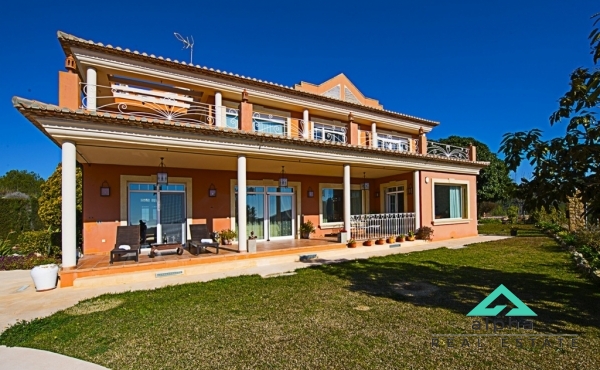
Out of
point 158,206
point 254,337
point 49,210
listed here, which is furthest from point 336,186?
point 49,210

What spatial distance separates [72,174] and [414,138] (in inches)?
748

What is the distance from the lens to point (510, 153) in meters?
4.39

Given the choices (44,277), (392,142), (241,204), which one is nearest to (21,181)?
(44,277)

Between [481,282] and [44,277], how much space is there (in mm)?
11091

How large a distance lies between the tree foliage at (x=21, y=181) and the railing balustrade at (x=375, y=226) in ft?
194

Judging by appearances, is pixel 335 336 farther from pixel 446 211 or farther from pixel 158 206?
pixel 446 211

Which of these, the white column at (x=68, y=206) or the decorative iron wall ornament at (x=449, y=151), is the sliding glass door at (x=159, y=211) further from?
the decorative iron wall ornament at (x=449, y=151)

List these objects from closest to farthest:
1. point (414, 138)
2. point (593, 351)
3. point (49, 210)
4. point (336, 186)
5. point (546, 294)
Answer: point (593, 351) < point (546, 294) < point (49, 210) < point (336, 186) < point (414, 138)

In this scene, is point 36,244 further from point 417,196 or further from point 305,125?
point 417,196

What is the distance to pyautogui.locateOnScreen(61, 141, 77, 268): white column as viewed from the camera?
25.4 ft

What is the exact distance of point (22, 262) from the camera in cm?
1091

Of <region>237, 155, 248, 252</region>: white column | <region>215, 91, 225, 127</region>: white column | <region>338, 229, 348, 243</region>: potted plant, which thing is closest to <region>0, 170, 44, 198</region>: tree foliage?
<region>215, 91, 225, 127</region>: white column

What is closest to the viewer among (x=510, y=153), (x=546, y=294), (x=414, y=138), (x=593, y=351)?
(x=593, y=351)

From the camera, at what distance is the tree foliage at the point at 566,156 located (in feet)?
12.3
